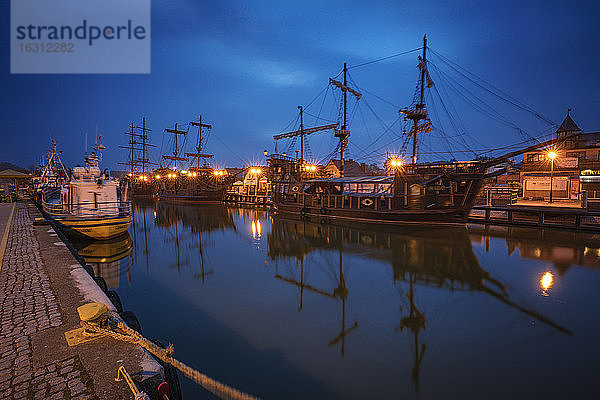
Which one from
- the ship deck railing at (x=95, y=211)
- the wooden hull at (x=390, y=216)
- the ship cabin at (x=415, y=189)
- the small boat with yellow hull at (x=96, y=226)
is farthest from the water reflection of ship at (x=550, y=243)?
the ship deck railing at (x=95, y=211)

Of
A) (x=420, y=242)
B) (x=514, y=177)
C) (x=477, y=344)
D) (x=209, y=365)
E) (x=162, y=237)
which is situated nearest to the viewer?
(x=209, y=365)

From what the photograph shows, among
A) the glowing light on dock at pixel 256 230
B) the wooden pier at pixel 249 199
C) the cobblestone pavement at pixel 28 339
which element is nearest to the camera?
the cobblestone pavement at pixel 28 339

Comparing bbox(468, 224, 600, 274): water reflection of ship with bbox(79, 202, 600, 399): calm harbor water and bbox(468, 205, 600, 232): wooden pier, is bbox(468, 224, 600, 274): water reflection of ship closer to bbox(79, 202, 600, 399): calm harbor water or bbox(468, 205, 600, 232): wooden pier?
bbox(79, 202, 600, 399): calm harbor water

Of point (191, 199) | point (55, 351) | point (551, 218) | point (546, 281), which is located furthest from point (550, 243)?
point (191, 199)

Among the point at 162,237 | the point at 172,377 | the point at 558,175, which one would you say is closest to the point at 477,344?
the point at 172,377

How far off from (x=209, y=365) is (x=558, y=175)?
4443cm

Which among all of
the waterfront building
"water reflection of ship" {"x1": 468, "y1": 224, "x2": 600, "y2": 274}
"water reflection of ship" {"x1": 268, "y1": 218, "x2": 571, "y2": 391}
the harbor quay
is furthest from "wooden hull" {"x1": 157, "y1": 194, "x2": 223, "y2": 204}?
the waterfront building

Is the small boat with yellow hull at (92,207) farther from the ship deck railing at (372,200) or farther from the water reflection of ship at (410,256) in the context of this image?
the ship deck railing at (372,200)

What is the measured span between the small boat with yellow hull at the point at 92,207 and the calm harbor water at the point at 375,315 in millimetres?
1240

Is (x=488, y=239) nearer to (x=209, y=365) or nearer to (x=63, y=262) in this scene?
(x=209, y=365)

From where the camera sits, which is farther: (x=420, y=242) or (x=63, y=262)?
(x=420, y=242)

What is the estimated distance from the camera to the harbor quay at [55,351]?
11.5 feet

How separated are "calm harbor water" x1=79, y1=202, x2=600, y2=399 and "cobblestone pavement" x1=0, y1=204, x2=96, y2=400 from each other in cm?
238

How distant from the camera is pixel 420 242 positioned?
19.5m
